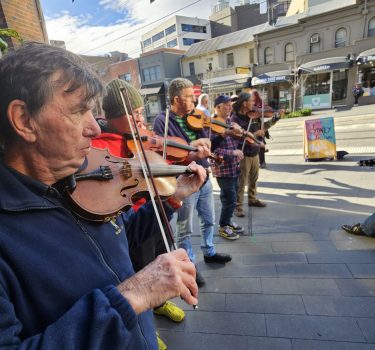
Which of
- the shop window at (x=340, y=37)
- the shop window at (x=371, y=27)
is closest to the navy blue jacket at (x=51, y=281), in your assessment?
the shop window at (x=371, y=27)

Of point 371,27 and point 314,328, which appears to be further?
point 371,27

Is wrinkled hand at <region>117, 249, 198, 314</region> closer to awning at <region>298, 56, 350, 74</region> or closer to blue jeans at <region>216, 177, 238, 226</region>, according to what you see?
blue jeans at <region>216, 177, 238, 226</region>

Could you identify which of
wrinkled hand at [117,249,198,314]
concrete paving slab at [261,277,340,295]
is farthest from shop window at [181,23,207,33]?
wrinkled hand at [117,249,198,314]

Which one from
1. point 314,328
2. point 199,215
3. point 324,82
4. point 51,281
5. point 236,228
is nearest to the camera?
point 51,281

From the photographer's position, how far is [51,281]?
2.58 ft

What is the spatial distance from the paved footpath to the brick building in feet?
14.6

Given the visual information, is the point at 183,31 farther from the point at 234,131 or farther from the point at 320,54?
the point at 234,131

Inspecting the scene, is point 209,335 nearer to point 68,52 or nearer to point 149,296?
A: point 149,296

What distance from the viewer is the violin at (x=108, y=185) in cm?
102

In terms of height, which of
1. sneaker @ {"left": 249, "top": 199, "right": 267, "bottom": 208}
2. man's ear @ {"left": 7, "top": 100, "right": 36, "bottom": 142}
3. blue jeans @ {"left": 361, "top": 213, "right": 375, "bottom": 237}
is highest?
man's ear @ {"left": 7, "top": 100, "right": 36, "bottom": 142}

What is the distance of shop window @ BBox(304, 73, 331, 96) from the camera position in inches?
745

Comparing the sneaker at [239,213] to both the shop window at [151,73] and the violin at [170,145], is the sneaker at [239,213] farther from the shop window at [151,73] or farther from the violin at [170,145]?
the shop window at [151,73]

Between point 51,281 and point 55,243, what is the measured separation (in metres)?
0.11

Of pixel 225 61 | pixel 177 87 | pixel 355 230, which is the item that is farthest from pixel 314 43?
pixel 177 87
